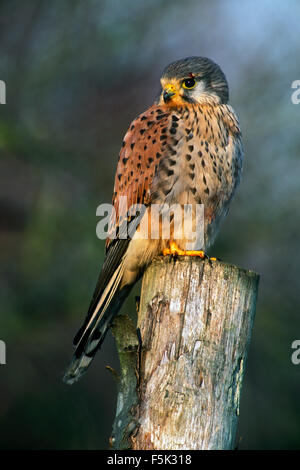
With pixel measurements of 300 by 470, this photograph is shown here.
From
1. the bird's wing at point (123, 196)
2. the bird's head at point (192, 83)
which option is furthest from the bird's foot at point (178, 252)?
the bird's head at point (192, 83)

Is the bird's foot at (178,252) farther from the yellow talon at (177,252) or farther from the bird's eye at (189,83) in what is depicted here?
the bird's eye at (189,83)

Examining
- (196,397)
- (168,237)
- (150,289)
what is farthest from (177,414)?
(168,237)

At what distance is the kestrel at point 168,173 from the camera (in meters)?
3.09

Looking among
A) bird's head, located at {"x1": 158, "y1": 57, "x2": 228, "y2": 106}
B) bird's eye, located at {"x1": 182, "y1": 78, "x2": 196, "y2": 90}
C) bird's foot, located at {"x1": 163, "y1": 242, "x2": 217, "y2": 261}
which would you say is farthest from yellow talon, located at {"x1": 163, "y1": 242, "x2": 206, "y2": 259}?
bird's eye, located at {"x1": 182, "y1": 78, "x2": 196, "y2": 90}

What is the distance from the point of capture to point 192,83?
3.45 meters

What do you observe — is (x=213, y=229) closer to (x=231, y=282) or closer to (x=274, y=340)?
(x=231, y=282)

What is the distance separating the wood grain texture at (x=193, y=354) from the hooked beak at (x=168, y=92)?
121 cm

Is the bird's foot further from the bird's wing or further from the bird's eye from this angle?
the bird's eye

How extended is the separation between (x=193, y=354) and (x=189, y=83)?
5.88 ft

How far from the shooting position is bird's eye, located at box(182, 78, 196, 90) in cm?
343

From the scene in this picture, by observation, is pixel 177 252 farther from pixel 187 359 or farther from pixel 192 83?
pixel 192 83

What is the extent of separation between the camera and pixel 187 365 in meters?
2.36

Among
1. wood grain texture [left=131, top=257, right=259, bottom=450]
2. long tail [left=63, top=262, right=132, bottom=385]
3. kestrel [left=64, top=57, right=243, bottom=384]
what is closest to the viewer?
wood grain texture [left=131, top=257, right=259, bottom=450]
